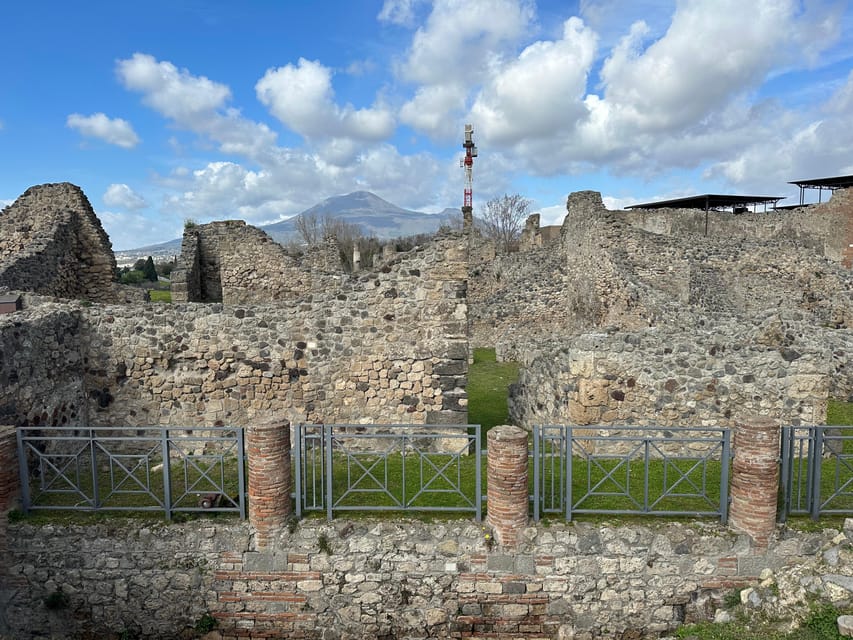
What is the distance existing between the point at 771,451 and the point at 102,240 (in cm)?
1488

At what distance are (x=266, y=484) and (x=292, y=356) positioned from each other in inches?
127

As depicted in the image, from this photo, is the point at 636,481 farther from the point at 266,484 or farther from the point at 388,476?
the point at 266,484

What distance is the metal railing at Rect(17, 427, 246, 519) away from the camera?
699cm

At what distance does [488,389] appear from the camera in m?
15.3

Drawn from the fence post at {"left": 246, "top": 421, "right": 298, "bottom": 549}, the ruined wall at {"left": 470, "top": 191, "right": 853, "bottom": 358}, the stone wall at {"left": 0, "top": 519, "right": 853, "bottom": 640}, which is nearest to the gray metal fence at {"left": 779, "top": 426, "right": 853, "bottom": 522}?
the stone wall at {"left": 0, "top": 519, "right": 853, "bottom": 640}

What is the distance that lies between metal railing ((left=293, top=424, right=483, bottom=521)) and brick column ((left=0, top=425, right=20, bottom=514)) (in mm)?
3473

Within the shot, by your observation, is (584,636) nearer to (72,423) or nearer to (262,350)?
(262,350)

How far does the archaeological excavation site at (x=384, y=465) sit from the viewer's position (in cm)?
670

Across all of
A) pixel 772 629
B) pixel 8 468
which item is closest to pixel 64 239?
pixel 8 468

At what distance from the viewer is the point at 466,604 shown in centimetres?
678

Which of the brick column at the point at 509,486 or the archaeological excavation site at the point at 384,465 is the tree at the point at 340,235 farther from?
the brick column at the point at 509,486

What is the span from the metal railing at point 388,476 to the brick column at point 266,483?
0.73 feet

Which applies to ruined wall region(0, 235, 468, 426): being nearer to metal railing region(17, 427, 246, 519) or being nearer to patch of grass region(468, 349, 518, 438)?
metal railing region(17, 427, 246, 519)

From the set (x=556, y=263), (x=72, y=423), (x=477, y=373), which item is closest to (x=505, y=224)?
(x=556, y=263)
